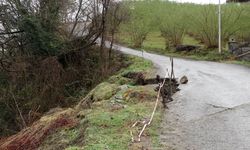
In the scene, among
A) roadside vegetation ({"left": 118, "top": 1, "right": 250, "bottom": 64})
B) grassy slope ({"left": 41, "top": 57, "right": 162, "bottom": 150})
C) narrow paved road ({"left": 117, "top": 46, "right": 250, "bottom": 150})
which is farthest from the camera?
roadside vegetation ({"left": 118, "top": 1, "right": 250, "bottom": 64})

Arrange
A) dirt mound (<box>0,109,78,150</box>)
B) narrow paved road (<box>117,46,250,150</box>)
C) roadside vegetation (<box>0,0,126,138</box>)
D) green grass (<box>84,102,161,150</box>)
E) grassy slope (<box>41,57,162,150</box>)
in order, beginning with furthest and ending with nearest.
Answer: roadside vegetation (<box>0,0,126,138</box>), dirt mound (<box>0,109,78,150</box>), narrow paved road (<box>117,46,250,150</box>), grassy slope (<box>41,57,162,150</box>), green grass (<box>84,102,161,150</box>)

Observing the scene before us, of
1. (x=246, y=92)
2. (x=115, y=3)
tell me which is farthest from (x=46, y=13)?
(x=246, y=92)

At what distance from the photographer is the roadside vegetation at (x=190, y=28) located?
35469 mm

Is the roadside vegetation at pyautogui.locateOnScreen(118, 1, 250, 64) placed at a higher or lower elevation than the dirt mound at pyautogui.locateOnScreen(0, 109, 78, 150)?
higher

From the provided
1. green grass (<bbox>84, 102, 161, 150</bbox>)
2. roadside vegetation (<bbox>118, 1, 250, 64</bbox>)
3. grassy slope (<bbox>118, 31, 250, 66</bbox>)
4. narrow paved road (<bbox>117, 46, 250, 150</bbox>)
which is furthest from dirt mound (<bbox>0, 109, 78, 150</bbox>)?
roadside vegetation (<bbox>118, 1, 250, 64</bbox>)

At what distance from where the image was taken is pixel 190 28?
39.6 meters

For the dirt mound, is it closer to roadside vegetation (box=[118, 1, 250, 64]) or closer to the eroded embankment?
the eroded embankment

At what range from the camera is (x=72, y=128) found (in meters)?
11.3

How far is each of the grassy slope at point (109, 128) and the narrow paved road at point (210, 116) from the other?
1.51ft

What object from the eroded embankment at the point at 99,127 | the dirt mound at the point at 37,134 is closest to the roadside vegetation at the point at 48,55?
the eroded embankment at the point at 99,127

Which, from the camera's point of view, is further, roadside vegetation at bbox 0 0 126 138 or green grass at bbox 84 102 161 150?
roadside vegetation at bbox 0 0 126 138

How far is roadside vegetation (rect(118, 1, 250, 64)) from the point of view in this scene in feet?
116

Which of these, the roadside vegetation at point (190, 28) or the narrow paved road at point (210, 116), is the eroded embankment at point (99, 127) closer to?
the narrow paved road at point (210, 116)

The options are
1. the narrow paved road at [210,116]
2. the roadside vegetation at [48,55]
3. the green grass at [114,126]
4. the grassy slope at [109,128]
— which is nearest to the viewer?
the green grass at [114,126]
